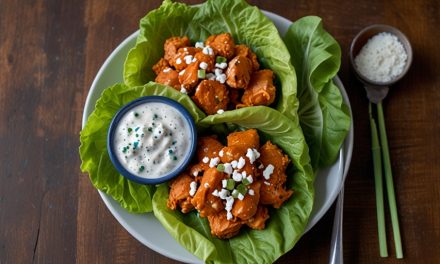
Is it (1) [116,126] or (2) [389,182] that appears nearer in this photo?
(1) [116,126]

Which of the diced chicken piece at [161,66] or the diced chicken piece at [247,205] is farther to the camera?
the diced chicken piece at [161,66]

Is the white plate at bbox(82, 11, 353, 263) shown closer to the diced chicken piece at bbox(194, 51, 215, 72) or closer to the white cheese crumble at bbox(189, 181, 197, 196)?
the white cheese crumble at bbox(189, 181, 197, 196)

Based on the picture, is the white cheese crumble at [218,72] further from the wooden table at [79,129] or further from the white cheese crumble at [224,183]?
the wooden table at [79,129]

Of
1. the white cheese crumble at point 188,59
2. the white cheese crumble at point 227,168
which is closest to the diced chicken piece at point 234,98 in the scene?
the white cheese crumble at point 188,59

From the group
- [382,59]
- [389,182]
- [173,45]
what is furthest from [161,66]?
[389,182]

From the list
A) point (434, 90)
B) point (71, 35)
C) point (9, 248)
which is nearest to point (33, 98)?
point (71, 35)

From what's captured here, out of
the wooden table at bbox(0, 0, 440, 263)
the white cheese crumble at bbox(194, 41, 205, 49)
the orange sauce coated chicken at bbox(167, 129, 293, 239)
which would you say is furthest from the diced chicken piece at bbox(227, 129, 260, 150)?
the wooden table at bbox(0, 0, 440, 263)

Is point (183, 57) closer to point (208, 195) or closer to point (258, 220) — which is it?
point (208, 195)
